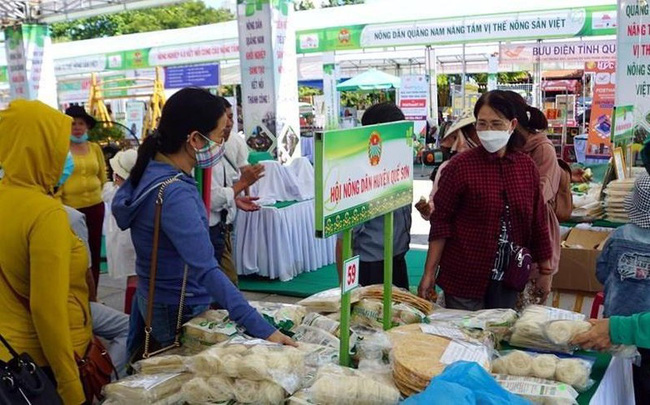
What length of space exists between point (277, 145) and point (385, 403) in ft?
19.5

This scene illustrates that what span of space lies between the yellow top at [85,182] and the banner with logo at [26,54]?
8.06 metres

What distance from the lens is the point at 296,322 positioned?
208 centimetres

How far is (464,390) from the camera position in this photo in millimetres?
1311

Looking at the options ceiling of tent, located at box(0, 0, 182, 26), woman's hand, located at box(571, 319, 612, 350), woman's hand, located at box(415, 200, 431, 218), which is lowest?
woman's hand, located at box(571, 319, 612, 350)

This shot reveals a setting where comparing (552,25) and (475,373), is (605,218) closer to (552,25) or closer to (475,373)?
(475,373)

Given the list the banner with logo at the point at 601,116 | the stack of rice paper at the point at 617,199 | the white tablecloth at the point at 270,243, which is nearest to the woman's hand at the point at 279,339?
the stack of rice paper at the point at 617,199

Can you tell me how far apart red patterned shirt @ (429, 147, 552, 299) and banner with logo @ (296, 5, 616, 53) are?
7.88 meters

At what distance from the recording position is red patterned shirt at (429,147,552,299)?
8.41 feet

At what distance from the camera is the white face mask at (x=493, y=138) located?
256 cm

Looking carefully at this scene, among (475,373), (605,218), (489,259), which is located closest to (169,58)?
(605,218)

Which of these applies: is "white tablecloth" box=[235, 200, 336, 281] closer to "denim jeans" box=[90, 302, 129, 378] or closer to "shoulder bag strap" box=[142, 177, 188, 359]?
"denim jeans" box=[90, 302, 129, 378]

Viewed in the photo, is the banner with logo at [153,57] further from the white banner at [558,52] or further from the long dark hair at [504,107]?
the long dark hair at [504,107]

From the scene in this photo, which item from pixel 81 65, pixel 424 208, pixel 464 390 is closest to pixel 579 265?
pixel 424 208

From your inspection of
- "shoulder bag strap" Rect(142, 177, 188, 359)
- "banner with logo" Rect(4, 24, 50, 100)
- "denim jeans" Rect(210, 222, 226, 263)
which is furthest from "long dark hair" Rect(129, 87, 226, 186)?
"banner with logo" Rect(4, 24, 50, 100)
